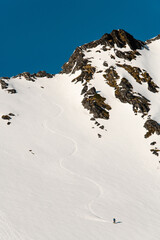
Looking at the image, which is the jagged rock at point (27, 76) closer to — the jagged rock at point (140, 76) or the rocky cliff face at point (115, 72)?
the rocky cliff face at point (115, 72)

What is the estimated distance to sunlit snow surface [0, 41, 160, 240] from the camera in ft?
105

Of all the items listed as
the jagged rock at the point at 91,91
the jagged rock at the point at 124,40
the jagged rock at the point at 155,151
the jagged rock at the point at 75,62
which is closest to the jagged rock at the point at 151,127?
the jagged rock at the point at 155,151

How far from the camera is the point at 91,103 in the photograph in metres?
74.2

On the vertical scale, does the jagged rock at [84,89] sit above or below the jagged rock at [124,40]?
below

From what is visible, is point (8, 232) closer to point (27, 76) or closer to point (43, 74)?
point (27, 76)

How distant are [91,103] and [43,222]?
154 ft

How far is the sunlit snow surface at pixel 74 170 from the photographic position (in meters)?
31.9

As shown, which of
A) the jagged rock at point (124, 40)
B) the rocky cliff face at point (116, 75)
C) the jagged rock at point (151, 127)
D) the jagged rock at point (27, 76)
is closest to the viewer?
the jagged rock at point (151, 127)

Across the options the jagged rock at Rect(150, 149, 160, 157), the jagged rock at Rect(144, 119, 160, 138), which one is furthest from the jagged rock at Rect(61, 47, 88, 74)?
the jagged rock at Rect(150, 149, 160, 157)

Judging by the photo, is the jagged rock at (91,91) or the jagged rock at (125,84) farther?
the jagged rock at (91,91)

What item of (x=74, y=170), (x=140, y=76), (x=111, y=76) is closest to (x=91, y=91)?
(x=111, y=76)

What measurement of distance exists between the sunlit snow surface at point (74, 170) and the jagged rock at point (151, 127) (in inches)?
57.3

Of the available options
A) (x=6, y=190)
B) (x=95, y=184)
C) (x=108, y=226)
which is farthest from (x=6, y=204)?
(x=95, y=184)

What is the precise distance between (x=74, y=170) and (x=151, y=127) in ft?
79.7
